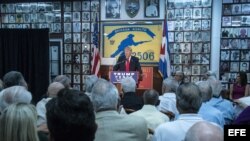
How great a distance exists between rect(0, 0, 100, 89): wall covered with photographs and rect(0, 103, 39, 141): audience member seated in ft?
23.7

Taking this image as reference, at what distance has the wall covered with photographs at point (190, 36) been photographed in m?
8.25

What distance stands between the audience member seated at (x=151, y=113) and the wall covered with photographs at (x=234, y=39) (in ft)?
16.3

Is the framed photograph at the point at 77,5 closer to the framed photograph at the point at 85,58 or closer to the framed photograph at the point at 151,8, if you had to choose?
the framed photograph at the point at 85,58

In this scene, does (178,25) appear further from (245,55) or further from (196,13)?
(245,55)

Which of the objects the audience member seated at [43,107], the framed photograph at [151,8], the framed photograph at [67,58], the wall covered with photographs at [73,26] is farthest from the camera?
the framed photograph at [67,58]

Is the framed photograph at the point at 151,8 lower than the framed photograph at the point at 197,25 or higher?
higher

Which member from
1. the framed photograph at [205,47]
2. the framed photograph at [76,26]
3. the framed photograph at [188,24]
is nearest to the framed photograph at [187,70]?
the framed photograph at [205,47]

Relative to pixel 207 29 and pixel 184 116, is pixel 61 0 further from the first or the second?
pixel 184 116

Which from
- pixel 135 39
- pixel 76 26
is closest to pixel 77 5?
pixel 76 26

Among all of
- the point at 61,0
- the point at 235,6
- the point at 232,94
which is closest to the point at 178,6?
the point at 235,6

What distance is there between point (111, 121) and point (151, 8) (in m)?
6.58

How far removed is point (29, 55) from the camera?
9.56m

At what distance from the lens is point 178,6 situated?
8.39 metres

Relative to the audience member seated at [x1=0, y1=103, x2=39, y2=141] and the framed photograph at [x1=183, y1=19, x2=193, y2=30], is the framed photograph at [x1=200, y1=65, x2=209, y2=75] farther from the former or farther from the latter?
the audience member seated at [x1=0, y1=103, x2=39, y2=141]
